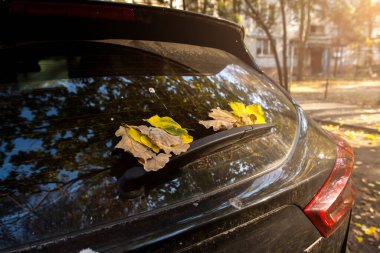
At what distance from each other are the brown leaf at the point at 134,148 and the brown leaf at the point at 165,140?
57 millimetres

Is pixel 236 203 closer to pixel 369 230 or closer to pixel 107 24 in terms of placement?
pixel 107 24

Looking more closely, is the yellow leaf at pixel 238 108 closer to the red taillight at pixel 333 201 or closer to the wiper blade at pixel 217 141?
the wiper blade at pixel 217 141

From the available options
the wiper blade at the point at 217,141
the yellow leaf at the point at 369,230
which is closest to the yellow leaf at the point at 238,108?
the wiper blade at the point at 217,141

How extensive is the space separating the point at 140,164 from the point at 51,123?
1.31ft

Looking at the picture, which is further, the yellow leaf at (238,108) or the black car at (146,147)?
the yellow leaf at (238,108)

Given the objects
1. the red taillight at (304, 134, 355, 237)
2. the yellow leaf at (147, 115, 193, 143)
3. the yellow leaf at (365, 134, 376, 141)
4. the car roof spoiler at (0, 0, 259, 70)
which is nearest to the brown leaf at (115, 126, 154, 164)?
the yellow leaf at (147, 115, 193, 143)

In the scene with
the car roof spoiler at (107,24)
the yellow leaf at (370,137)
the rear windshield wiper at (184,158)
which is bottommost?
the yellow leaf at (370,137)

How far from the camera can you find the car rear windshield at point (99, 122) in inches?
38.1

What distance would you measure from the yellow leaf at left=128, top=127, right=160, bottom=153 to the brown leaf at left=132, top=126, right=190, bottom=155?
1 centimetres

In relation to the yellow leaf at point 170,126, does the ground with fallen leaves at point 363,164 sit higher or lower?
lower

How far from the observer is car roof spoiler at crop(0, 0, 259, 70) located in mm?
1239

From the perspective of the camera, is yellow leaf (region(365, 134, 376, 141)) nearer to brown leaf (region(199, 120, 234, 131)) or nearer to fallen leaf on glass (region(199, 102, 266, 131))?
fallen leaf on glass (region(199, 102, 266, 131))

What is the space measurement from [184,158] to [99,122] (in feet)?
1.27

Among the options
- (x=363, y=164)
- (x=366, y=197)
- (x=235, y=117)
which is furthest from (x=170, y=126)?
(x=363, y=164)
